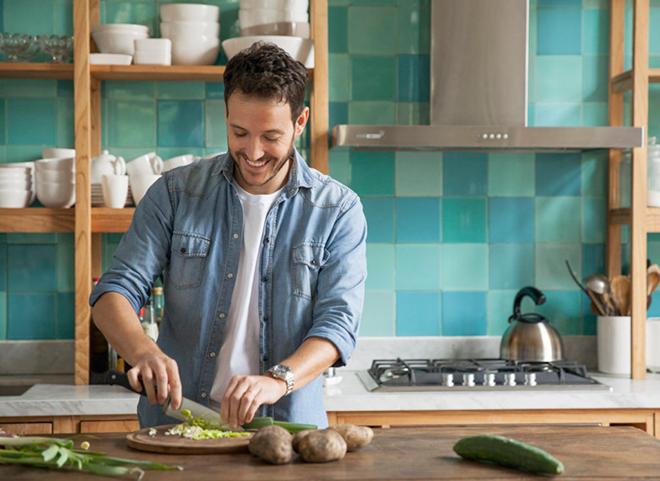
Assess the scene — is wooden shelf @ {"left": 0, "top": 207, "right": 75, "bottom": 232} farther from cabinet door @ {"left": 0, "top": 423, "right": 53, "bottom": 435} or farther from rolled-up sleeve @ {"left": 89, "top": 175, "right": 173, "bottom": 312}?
rolled-up sleeve @ {"left": 89, "top": 175, "right": 173, "bottom": 312}

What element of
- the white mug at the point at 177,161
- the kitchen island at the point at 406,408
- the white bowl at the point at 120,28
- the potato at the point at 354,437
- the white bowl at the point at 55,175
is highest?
the white bowl at the point at 120,28

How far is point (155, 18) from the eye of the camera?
9.10 ft

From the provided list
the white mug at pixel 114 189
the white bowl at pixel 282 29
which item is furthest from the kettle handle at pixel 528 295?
the white mug at pixel 114 189

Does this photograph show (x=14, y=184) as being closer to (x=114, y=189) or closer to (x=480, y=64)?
(x=114, y=189)

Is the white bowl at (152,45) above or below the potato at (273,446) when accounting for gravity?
above

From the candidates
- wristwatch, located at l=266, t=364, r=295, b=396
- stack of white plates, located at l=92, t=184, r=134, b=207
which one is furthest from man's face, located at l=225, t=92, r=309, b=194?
stack of white plates, located at l=92, t=184, r=134, b=207

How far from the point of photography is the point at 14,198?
8.22 ft

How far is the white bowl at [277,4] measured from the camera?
103 inches

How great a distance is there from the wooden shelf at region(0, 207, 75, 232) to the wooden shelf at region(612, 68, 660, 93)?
2022 millimetres

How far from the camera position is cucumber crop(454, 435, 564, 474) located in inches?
47.1

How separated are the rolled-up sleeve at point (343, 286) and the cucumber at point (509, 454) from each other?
36 centimetres

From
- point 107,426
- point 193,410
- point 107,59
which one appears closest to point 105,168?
point 107,59

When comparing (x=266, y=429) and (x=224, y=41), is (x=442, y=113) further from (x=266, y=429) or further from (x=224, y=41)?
(x=266, y=429)

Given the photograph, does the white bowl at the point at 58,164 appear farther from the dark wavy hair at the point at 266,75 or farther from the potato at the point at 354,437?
the potato at the point at 354,437
